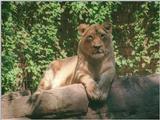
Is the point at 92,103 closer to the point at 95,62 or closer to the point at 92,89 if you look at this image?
the point at 92,89

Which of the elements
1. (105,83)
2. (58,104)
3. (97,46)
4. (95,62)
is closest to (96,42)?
(97,46)

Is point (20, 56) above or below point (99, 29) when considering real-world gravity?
below

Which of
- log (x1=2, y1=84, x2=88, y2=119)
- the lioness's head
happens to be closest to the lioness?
the lioness's head

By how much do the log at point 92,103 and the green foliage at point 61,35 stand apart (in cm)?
425

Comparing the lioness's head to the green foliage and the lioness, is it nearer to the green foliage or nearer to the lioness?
the lioness

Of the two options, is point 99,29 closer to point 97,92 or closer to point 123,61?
point 97,92

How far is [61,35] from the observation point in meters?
9.87

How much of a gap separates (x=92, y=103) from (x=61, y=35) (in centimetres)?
499

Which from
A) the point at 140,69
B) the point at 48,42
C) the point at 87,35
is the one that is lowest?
the point at 140,69

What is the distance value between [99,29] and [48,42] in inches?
182

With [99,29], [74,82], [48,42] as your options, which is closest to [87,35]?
[99,29]

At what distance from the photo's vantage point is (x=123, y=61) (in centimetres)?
975

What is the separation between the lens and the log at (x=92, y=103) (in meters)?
4.84

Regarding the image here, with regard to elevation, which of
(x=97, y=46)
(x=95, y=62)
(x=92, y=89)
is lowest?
(x=92, y=89)
